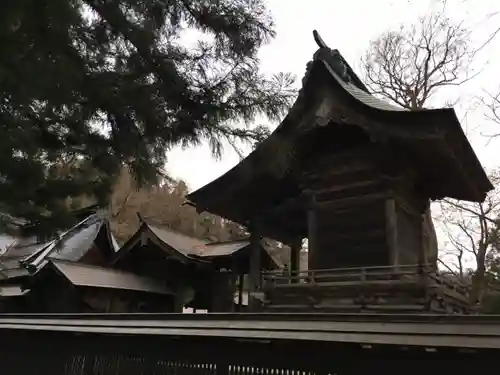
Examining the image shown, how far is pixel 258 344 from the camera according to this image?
3652mm

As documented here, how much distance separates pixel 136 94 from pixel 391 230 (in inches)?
205

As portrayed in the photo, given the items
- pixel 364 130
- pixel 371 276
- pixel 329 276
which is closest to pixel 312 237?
pixel 329 276

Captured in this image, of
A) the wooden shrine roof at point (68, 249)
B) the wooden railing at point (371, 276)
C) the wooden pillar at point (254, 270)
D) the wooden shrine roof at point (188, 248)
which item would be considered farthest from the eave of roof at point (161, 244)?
the wooden railing at point (371, 276)

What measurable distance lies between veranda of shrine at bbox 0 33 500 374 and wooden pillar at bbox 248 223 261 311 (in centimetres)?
3

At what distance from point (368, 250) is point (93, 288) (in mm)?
8997

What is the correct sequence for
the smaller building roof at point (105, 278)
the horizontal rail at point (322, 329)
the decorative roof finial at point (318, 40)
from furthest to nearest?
1. the smaller building roof at point (105, 278)
2. the decorative roof finial at point (318, 40)
3. the horizontal rail at point (322, 329)

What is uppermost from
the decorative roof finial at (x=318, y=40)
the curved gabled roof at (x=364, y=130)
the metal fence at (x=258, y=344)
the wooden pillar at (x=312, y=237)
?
the decorative roof finial at (x=318, y=40)

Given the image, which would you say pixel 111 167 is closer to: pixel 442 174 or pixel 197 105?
pixel 197 105

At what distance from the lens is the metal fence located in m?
2.70

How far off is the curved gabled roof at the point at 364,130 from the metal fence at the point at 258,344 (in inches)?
102

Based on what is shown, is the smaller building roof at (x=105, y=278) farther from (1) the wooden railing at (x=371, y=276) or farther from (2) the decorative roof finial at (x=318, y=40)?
(2) the decorative roof finial at (x=318, y=40)

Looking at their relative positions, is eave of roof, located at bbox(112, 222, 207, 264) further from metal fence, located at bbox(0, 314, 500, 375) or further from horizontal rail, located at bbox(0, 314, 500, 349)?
horizontal rail, located at bbox(0, 314, 500, 349)

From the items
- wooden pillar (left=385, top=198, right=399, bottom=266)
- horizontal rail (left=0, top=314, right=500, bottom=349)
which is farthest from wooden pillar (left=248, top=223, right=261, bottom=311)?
horizontal rail (left=0, top=314, right=500, bottom=349)

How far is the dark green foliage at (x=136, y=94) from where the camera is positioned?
3.89 metres
